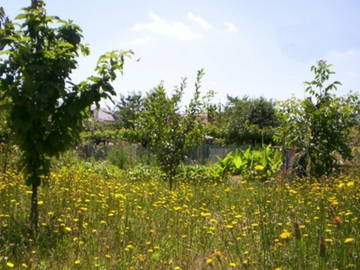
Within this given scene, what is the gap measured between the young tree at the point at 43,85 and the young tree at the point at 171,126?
3784 mm

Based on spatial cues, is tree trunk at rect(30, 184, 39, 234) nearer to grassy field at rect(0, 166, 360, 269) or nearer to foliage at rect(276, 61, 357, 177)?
grassy field at rect(0, 166, 360, 269)

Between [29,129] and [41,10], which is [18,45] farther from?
[29,129]

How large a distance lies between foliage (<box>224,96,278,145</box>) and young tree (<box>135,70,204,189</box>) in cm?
1241

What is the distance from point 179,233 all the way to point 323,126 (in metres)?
5.77

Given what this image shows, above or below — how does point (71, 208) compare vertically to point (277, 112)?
below

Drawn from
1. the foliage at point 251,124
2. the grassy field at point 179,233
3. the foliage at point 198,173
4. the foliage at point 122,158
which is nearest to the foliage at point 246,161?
the foliage at point 198,173

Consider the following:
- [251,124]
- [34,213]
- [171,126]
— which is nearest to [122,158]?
[171,126]

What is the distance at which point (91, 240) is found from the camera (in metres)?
4.39

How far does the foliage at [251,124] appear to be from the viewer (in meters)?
24.2

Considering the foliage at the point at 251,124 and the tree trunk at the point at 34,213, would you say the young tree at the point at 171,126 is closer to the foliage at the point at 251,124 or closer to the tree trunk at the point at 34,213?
the tree trunk at the point at 34,213

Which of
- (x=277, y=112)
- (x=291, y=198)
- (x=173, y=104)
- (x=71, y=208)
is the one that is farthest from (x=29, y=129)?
(x=277, y=112)

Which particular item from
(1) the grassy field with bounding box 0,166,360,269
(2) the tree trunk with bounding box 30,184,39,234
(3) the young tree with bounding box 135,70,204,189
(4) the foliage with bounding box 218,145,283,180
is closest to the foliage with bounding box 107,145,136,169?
(4) the foliage with bounding box 218,145,283,180

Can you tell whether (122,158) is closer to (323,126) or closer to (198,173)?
(198,173)

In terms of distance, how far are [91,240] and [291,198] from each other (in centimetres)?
302
